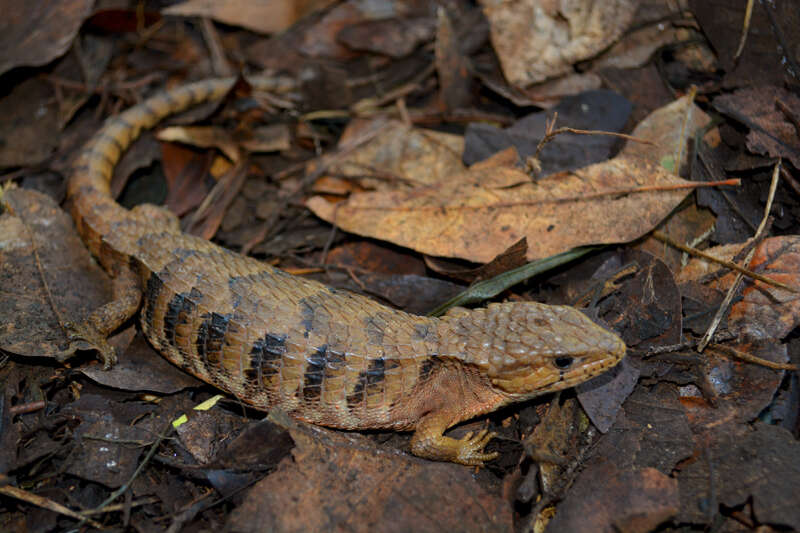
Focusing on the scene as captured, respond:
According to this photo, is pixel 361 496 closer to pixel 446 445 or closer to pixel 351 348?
pixel 446 445

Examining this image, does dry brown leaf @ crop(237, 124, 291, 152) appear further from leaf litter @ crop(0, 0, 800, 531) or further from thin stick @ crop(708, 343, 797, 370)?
thin stick @ crop(708, 343, 797, 370)

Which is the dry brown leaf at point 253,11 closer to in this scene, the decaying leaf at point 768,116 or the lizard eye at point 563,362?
the decaying leaf at point 768,116

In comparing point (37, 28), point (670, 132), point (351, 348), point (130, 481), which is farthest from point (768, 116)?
point (37, 28)

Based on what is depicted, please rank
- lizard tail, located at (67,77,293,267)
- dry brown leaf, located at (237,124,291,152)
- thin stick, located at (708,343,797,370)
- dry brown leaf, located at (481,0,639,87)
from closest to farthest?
thin stick, located at (708,343,797,370) → lizard tail, located at (67,77,293,267) → dry brown leaf, located at (481,0,639,87) → dry brown leaf, located at (237,124,291,152)

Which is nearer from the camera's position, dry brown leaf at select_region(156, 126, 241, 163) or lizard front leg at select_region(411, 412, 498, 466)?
lizard front leg at select_region(411, 412, 498, 466)

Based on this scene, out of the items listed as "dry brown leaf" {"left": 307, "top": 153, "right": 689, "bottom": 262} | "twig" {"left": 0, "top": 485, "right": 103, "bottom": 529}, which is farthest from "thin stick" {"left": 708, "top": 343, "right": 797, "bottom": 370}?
"twig" {"left": 0, "top": 485, "right": 103, "bottom": 529}

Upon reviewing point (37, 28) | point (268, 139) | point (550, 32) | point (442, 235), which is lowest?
point (442, 235)

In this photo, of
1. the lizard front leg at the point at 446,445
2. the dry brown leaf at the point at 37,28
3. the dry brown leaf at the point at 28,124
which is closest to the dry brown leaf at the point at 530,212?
the lizard front leg at the point at 446,445
